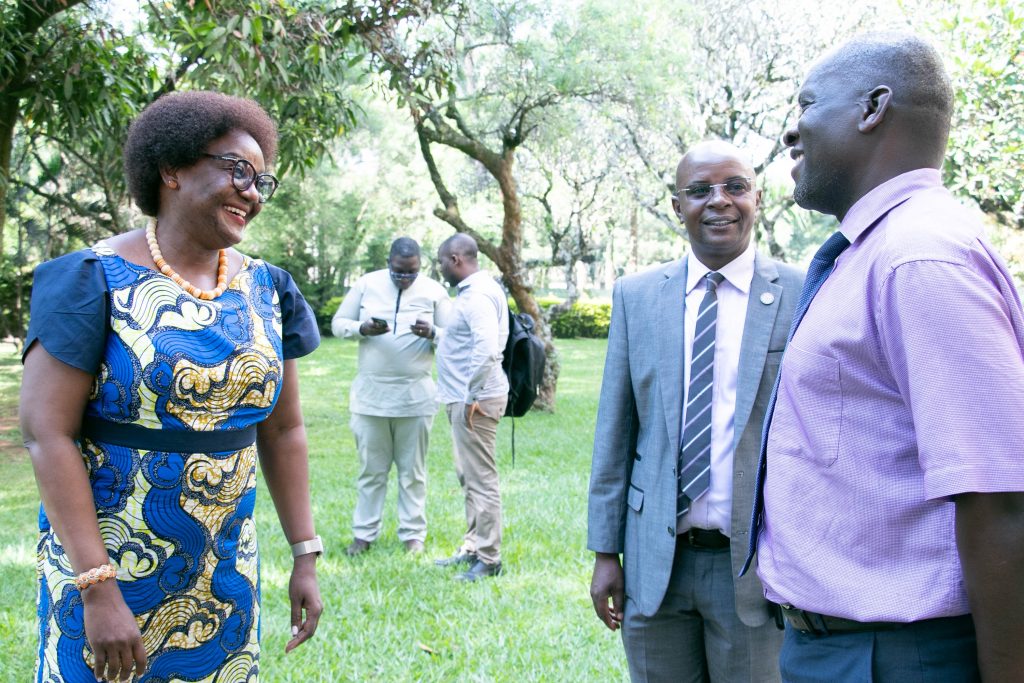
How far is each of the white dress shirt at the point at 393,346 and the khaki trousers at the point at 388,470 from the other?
0.41ft

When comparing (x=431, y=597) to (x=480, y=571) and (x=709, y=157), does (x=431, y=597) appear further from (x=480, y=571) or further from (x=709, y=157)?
(x=709, y=157)

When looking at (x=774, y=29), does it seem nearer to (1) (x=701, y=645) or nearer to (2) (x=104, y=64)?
(2) (x=104, y=64)

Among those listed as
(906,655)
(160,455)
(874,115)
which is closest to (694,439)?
(906,655)

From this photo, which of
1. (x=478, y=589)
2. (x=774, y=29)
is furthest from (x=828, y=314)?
(x=774, y=29)

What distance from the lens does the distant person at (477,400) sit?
6.07 metres

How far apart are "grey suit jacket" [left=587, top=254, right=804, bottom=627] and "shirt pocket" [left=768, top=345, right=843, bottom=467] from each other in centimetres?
82

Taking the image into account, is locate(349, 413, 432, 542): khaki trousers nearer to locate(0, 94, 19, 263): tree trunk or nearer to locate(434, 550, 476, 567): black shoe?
locate(434, 550, 476, 567): black shoe

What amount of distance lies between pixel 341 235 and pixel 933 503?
94.9 ft

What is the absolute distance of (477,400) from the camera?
6.08m

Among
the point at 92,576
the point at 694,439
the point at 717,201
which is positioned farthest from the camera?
the point at 717,201

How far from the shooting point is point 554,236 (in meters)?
18.0

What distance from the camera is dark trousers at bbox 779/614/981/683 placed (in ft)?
5.32

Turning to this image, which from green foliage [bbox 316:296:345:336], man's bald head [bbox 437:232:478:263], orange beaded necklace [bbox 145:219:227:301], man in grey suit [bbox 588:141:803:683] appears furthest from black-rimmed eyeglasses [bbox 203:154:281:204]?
green foliage [bbox 316:296:345:336]

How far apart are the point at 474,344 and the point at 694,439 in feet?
11.4
